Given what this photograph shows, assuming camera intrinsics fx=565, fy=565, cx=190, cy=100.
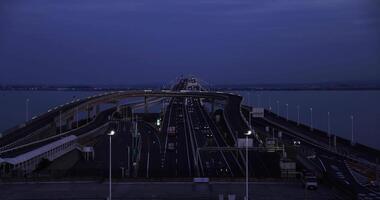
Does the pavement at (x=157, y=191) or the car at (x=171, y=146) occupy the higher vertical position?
the car at (x=171, y=146)

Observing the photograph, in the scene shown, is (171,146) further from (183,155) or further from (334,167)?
(334,167)

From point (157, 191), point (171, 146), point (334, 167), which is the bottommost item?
point (157, 191)

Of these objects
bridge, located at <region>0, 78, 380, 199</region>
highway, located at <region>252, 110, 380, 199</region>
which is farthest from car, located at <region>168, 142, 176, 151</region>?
highway, located at <region>252, 110, 380, 199</region>

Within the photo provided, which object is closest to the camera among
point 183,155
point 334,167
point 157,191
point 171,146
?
point 157,191

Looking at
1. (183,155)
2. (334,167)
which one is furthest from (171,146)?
(334,167)

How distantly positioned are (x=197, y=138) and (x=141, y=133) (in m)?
7.64

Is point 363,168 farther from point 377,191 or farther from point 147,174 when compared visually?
point 147,174

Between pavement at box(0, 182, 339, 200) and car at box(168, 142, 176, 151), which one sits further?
car at box(168, 142, 176, 151)

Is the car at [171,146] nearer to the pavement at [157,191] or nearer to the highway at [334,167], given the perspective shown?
the highway at [334,167]

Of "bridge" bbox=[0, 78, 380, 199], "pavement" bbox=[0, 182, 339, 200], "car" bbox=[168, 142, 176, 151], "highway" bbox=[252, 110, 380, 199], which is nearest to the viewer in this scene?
"pavement" bbox=[0, 182, 339, 200]

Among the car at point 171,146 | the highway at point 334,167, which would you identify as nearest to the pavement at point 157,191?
the highway at point 334,167

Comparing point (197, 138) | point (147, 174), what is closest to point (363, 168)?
point (147, 174)

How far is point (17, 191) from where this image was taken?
2023 centimetres

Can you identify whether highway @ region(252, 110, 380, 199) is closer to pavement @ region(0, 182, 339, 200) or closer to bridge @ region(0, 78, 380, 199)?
bridge @ region(0, 78, 380, 199)
